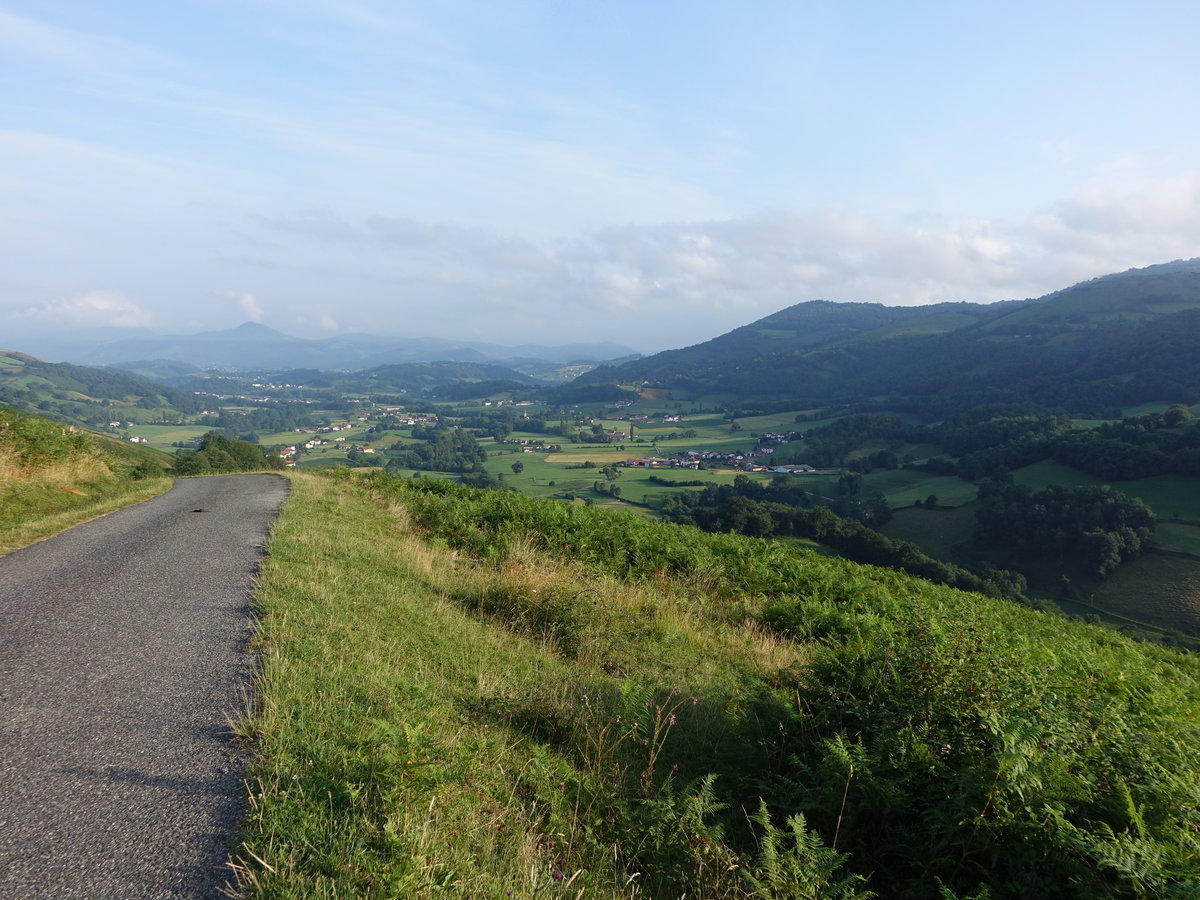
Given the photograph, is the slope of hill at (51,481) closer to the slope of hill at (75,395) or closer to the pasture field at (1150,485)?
the pasture field at (1150,485)

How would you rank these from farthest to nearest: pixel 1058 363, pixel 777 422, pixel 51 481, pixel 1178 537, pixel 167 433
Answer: pixel 1058 363, pixel 777 422, pixel 167 433, pixel 1178 537, pixel 51 481

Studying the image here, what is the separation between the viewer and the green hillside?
304cm

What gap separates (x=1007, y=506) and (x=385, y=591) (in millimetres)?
65675

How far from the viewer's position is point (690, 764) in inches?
200

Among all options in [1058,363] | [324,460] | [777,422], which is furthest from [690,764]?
[1058,363]

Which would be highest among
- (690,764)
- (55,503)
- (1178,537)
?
(55,503)

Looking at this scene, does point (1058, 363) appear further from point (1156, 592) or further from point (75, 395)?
point (75, 395)

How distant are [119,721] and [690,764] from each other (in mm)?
4491

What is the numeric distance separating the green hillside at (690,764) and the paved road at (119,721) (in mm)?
290

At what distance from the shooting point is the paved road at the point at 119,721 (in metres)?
2.77

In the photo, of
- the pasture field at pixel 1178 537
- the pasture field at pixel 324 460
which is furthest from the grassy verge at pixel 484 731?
the pasture field at pixel 324 460

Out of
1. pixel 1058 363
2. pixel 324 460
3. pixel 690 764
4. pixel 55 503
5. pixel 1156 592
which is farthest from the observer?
pixel 1058 363

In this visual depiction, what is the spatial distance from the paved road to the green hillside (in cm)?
29

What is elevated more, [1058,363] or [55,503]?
[1058,363]
